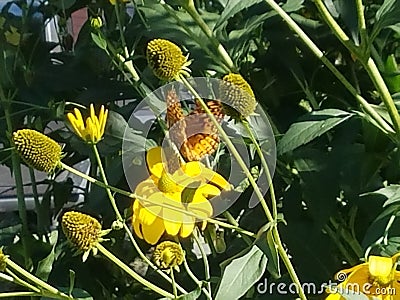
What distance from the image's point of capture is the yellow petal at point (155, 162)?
0.73 meters

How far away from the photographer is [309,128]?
78cm

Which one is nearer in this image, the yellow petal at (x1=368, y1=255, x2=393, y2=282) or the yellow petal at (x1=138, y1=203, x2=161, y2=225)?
the yellow petal at (x1=368, y1=255, x2=393, y2=282)

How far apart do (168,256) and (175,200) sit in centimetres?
5

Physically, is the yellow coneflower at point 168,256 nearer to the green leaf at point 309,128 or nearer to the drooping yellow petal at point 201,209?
the drooping yellow petal at point 201,209

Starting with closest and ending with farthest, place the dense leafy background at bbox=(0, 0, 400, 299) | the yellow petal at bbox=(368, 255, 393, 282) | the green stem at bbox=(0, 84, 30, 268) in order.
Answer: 1. the yellow petal at bbox=(368, 255, 393, 282)
2. the dense leafy background at bbox=(0, 0, 400, 299)
3. the green stem at bbox=(0, 84, 30, 268)

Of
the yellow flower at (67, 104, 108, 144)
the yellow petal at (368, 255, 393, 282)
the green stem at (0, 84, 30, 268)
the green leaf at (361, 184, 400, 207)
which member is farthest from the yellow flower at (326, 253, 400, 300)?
the green stem at (0, 84, 30, 268)

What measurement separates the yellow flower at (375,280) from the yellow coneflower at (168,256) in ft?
0.40

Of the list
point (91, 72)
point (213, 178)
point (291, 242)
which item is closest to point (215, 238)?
point (291, 242)

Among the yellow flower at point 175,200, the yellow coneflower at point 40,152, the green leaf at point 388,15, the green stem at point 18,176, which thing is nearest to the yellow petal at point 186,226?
the yellow flower at point 175,200

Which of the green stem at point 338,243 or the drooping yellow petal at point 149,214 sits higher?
the drooping yellow petal at point 149,214

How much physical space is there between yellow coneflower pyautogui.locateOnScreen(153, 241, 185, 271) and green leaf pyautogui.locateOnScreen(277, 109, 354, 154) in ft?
0.51

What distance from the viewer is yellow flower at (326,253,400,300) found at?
59 cm

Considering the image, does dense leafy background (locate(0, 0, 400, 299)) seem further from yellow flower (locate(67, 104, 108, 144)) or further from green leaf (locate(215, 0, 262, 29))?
yellow flower (locate(67, 104, 108, 144))

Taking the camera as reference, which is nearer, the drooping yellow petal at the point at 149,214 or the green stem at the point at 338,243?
the drooping yellow petal at the point at 149,214
